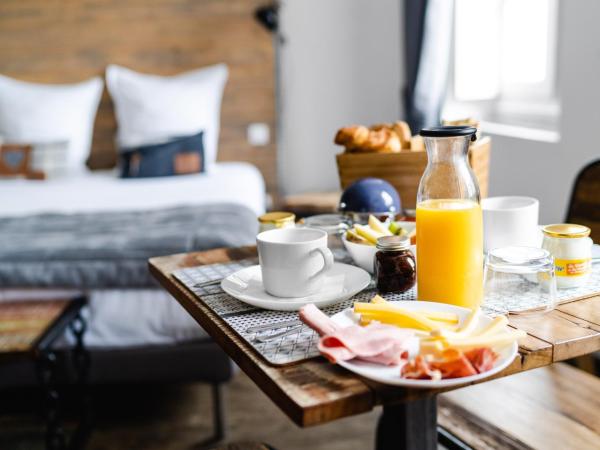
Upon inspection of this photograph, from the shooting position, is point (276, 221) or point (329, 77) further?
point (329, 77)

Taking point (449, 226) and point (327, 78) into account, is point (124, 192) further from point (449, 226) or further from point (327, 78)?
point (449, 226)

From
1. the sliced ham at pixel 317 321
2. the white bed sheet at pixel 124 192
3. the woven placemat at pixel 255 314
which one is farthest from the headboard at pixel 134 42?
the sliced ham at pixel 317 321

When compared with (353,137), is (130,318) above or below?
below

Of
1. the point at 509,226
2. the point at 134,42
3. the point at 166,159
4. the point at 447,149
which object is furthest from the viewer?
the point at 134,42

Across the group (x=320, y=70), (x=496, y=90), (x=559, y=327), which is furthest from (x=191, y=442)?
(x=320, y=70)

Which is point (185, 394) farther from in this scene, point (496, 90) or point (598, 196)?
point (496, 90)

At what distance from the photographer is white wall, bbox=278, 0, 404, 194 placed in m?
3.85

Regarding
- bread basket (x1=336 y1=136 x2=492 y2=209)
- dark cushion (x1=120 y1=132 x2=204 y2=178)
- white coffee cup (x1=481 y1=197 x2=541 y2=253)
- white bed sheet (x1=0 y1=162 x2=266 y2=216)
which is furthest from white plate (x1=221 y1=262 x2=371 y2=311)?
dark cushion (x1=120 y1=132 x2=204 y2=178)

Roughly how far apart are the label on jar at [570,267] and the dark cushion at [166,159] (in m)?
2.58

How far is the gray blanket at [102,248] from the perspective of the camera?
83.7 inches

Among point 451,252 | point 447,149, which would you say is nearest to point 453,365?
point 451,252

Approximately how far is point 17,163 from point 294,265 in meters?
2.83

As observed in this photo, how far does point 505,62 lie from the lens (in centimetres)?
311

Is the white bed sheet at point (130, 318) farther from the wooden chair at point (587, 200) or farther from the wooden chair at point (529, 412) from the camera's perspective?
the wooden chair at point (587, 200)
